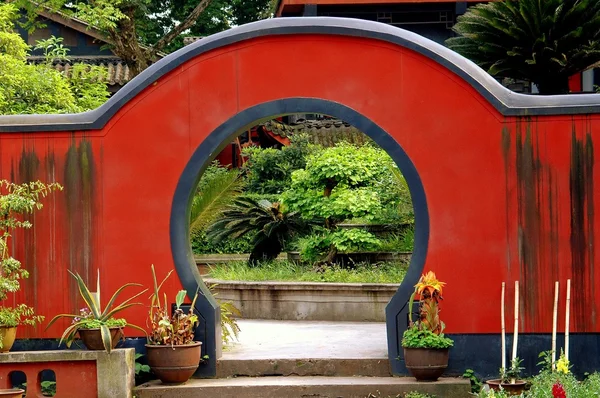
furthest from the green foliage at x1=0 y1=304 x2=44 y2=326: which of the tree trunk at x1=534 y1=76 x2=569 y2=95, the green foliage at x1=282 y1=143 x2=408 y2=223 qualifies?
the tree trunk at x1=534 y1=76 x2=569 y2=95

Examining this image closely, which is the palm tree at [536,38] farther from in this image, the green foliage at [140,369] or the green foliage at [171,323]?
the green foliage at [140,369]

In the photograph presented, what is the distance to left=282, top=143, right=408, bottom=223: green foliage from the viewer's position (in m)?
14.6

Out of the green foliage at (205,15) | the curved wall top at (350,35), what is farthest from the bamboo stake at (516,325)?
the green foliage at (205,15)

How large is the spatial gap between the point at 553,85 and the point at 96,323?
849 centimetres

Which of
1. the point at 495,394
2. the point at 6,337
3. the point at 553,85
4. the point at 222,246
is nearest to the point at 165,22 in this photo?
the point at 222,246

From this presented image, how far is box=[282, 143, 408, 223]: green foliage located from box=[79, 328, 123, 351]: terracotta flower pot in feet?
18.9

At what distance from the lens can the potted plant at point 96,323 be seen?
9.18 meters

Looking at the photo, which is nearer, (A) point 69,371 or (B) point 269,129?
(A) point 69,371

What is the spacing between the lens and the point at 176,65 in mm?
9930

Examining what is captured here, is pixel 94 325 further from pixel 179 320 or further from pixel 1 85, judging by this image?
pixel 1 85

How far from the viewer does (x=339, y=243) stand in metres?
14.5

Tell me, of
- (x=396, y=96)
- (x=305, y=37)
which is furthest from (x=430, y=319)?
(x=305, y=37)

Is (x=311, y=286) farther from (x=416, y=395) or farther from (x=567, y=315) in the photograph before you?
(x=567, y=315)

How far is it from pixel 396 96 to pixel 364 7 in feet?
36.6
